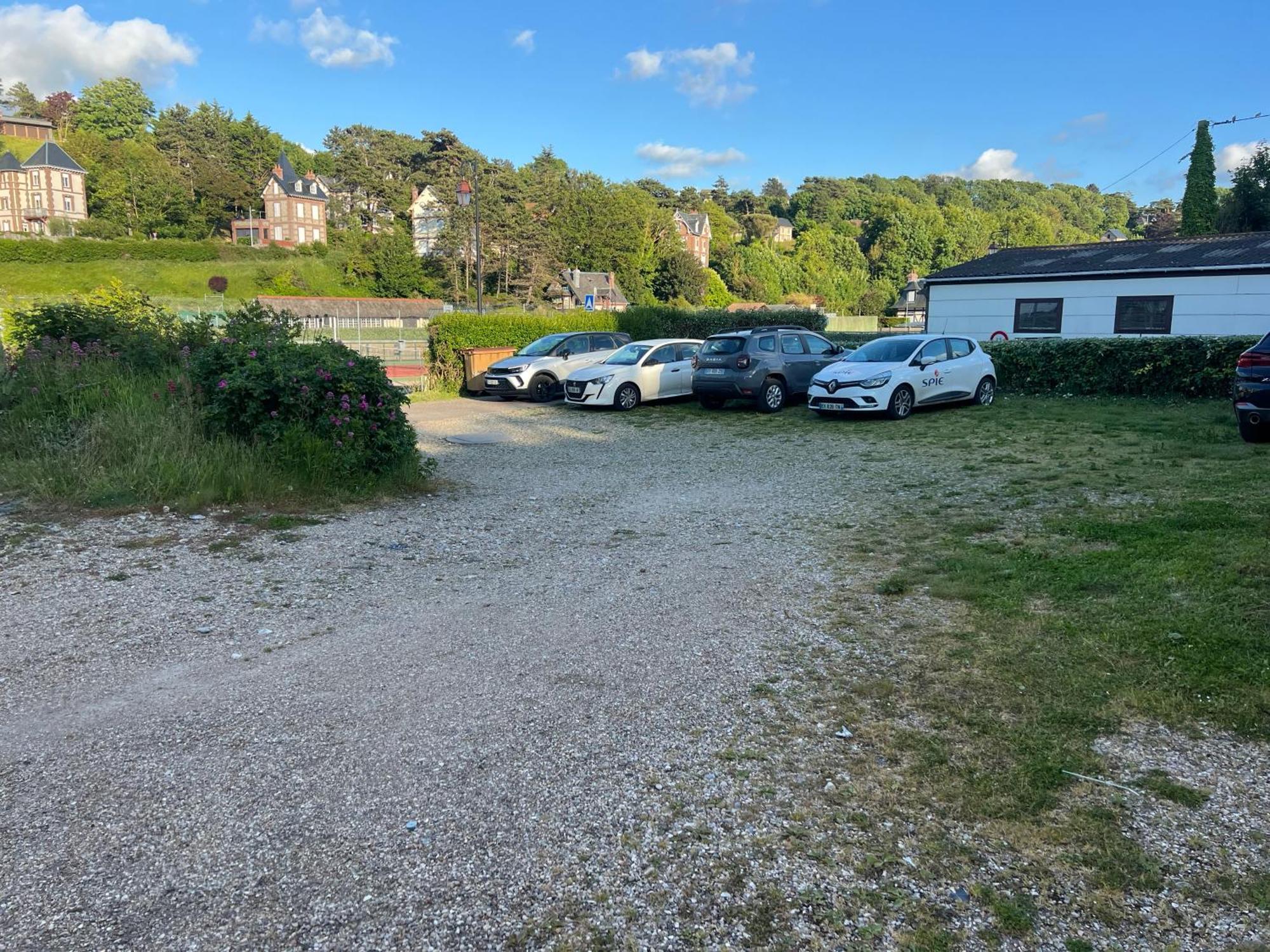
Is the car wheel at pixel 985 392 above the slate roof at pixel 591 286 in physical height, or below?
below

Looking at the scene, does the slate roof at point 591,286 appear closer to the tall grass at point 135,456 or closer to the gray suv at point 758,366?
the gray suv at point 758,366

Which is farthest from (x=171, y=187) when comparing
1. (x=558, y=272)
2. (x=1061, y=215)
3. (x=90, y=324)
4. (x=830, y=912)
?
(x=1061, y=215)

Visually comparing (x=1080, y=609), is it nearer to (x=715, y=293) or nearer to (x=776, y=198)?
(x=715, y=293)

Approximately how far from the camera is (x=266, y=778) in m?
3.40

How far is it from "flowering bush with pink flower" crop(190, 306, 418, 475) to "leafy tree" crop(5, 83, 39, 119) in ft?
533

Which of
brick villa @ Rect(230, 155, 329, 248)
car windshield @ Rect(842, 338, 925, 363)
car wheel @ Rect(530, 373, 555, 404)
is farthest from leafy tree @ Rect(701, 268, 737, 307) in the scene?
car windshield @ Rect(842, 338, 925, 363)

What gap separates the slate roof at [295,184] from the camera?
103m

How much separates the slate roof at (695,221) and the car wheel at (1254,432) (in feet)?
375

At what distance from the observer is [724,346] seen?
54.9 feet

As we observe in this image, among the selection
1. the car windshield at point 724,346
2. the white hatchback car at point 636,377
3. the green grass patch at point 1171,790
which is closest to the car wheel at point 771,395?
the car windshield at point 724,346

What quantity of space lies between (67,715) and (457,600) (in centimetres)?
236

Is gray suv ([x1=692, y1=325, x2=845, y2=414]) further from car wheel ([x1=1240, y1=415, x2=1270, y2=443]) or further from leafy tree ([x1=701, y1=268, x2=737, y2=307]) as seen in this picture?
leafy tree ([x1=701, y1=268, x2=737, y2=307])

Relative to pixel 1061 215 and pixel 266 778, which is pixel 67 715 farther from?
pixel 1061 215

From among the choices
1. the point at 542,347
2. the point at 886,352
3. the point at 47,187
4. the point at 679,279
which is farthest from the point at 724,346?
the point at 47,187
